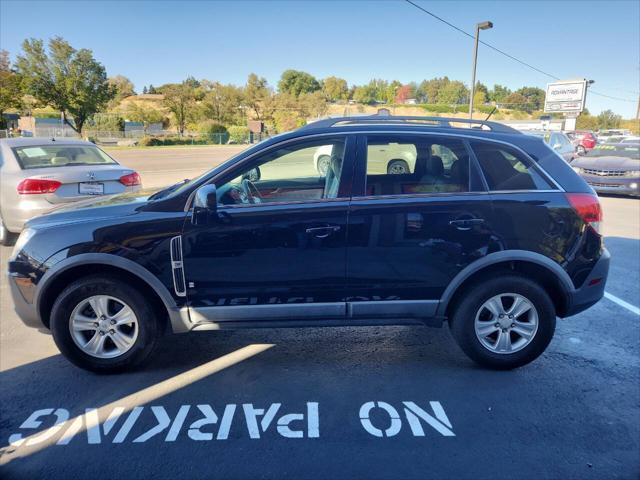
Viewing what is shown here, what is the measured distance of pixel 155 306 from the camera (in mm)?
3621

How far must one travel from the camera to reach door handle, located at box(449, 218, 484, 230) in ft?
11.5

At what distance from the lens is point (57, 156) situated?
709cm

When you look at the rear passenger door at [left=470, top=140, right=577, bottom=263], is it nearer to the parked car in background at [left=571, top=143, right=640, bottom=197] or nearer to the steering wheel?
the steering wheel

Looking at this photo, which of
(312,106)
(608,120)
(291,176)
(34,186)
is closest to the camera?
(291,176)

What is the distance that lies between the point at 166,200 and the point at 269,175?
3.36ft

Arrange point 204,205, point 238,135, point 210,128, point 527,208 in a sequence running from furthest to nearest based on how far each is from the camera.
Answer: point 210,128 → point 238,135 → point 527,208 → point 204,205

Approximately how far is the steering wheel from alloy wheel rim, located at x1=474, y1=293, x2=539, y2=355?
76.3 inches

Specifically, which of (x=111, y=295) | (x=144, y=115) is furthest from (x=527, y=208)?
(x=144, y=115)

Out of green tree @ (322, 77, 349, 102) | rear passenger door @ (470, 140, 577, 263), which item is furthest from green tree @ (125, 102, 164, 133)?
rear passenger door @ (470, 140, 577, 263)

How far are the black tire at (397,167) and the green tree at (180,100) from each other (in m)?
67.3

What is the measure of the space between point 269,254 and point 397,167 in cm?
131

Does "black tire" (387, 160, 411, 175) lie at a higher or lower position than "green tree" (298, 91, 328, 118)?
lower

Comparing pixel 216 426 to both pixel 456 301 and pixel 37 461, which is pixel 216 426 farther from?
pixel 456 301

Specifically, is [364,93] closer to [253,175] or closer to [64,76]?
[64,76]
